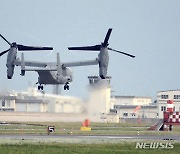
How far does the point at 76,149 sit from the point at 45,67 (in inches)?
1612

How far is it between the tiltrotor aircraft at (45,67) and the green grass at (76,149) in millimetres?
31110

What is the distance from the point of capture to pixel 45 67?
360ft

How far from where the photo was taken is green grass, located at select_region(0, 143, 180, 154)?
6738cm

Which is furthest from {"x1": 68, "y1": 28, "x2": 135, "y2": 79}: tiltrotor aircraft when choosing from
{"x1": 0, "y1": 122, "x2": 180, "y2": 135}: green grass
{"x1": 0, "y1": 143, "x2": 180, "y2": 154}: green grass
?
{"x1": 0, "y1": 143, "x2": 180, "y2": 154}: green grass

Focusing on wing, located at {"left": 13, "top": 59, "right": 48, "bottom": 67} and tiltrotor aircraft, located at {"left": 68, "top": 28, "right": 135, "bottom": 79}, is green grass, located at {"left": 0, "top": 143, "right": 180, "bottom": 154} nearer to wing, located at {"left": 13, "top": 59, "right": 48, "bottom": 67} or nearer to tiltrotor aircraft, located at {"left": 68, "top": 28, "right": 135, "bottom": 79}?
tiltrotor aircraft, located at {"left": 68, "top": 28, "right": 135, "bottom": 79}

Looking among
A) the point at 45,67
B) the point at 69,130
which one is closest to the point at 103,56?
the point at 45,67

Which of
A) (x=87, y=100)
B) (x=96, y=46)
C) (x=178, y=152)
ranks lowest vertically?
(x=178, y=152)

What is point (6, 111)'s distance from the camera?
516 feet

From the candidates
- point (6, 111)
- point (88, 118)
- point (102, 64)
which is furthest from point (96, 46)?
point (6, 111)

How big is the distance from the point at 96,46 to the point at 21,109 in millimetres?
59446

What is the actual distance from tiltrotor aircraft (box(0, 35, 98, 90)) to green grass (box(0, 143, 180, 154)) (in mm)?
31110

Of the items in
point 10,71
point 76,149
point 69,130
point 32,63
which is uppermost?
point 32,63

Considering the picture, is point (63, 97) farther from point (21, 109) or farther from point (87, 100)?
point (21, 109)

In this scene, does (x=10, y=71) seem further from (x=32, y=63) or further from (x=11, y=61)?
(x=32, y=63)
